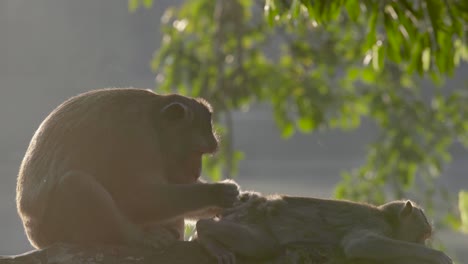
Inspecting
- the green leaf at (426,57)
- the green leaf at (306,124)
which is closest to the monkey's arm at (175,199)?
the green leaf at (426,57)

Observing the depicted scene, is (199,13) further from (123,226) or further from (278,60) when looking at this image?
(123,226)

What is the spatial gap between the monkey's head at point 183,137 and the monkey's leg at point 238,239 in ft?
2.24

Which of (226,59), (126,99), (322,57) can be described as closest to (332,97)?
(322,57)

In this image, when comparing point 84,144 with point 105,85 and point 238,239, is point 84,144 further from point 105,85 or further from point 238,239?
point 105,85

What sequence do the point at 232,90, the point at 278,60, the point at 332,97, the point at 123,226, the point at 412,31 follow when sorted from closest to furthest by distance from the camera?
1. the point at 123,226
2. the point at 412,31
3. the point at 232,90
4. the point at 332,97
5. the point at 278,60

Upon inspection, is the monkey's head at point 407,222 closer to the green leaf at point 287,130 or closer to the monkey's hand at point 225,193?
the monkey's hand at point 225,193

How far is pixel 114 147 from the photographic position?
4570 millimetres

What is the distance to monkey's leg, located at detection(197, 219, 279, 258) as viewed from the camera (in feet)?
13.3

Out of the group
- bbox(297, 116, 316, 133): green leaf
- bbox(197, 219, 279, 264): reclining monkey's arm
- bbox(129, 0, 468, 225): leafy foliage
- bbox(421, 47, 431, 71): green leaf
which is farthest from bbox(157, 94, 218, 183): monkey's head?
bbox(297, 116, 316, 133): green leaf

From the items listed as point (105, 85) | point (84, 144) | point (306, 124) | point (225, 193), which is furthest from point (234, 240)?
point (105, 85)

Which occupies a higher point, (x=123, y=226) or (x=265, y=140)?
(x=123, y=226)

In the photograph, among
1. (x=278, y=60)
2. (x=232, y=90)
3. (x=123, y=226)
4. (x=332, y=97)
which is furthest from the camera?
(x=278, y=60)

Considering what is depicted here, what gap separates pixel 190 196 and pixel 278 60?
35.2 feet

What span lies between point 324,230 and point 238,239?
1.10 ft
